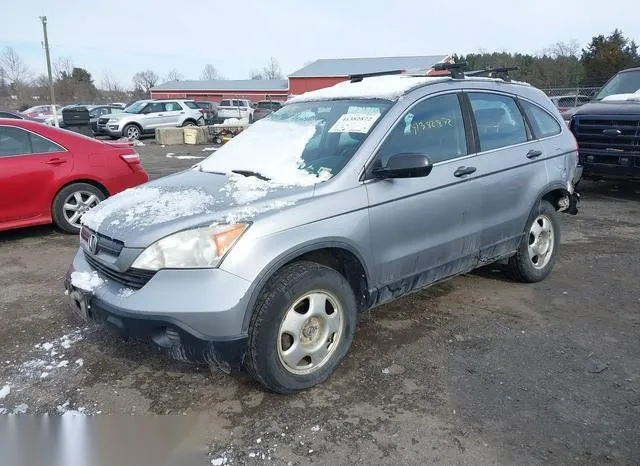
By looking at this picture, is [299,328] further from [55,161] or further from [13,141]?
[13,141]

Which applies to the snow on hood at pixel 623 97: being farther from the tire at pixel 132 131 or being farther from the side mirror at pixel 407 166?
the tire at pixel 132 131

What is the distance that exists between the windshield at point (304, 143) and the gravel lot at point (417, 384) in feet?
4.21

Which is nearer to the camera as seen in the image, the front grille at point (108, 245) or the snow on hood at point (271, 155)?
the front grille at point (108, 245)

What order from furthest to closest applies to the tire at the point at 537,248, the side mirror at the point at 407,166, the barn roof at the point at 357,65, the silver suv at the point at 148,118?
the barn roof at the point at 357,65 → the silver suv at the point at 148,118 → the tire at the point at 537,248 → the side mirror at the point at 407,166

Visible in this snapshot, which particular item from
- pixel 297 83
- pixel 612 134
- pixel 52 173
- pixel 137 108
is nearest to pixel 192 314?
pixel 52 173

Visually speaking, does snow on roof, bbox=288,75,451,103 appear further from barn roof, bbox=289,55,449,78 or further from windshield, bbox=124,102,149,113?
barn roof, bbox=289,55,449,78

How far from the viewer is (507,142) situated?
15.3 ft

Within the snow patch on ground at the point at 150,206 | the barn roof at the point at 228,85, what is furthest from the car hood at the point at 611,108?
the barn roof at the point at 228,85

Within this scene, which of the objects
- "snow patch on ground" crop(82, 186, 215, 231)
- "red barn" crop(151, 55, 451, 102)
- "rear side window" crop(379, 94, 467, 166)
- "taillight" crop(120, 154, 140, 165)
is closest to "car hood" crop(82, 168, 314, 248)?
"snow patch on ground" crop(82, 186, 215, 231)

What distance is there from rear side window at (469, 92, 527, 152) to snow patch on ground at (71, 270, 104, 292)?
291 cm

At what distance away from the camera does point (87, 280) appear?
3.43 m

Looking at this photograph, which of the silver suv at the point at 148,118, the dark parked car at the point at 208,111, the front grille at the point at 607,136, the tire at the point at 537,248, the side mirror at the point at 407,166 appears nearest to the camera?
the side mirror at the point at 407,166

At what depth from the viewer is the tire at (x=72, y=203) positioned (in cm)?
686

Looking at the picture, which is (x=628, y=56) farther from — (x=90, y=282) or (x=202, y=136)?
(x=90, y=282)
